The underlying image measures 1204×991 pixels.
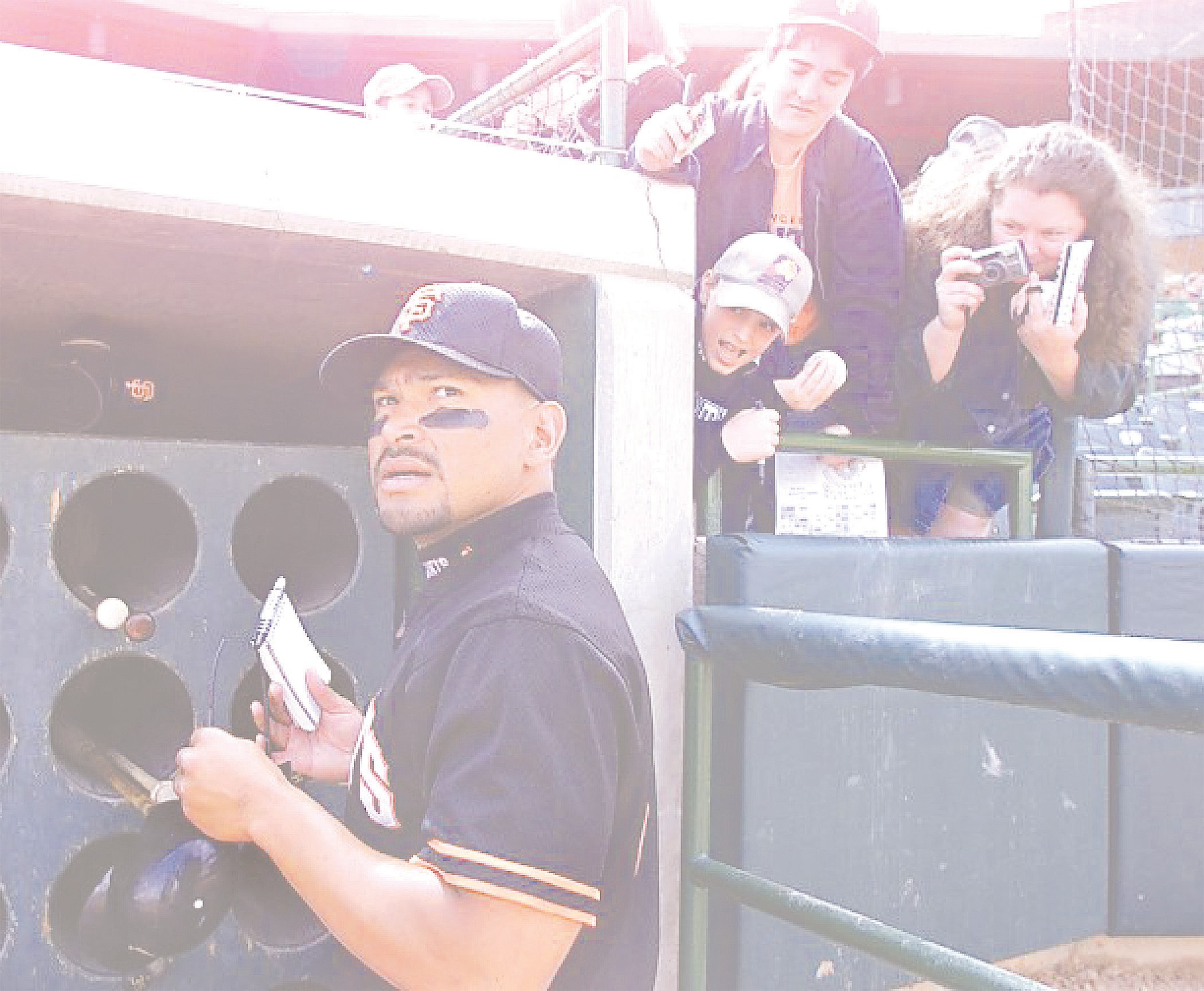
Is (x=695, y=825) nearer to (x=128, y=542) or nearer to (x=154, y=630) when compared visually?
(x=154, y=630)

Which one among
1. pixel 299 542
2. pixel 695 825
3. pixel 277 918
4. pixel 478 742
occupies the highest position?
pixel 299 542

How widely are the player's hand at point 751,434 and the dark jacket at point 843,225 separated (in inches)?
14.8

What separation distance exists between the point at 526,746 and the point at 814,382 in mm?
1460

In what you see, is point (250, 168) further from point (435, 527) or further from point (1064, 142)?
point (1064, 142)

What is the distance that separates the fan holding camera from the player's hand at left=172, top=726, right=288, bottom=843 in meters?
1.88

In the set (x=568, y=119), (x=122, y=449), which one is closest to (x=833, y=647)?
(x=122, y=449)

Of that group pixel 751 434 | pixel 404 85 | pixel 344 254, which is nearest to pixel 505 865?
pixel 344 254

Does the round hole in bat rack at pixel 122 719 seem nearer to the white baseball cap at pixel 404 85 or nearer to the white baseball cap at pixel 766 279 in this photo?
the white baseball cap at pixel 766 279

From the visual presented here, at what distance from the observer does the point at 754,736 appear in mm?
2361

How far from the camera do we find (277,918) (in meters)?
2.39

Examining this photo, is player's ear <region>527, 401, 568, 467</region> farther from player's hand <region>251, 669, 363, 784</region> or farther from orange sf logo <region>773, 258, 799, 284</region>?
orange sf logo <region>773, 258, 799, 284</region>

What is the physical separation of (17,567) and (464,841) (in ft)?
4.41

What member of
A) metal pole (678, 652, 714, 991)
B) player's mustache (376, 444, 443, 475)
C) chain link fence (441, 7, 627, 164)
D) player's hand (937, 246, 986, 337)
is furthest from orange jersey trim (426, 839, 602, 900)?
player's hand (937, 246, 986, 337)

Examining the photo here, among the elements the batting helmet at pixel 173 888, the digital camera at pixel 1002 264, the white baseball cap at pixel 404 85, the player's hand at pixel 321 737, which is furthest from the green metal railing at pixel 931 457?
the white baseball cap at pixel 404 85
